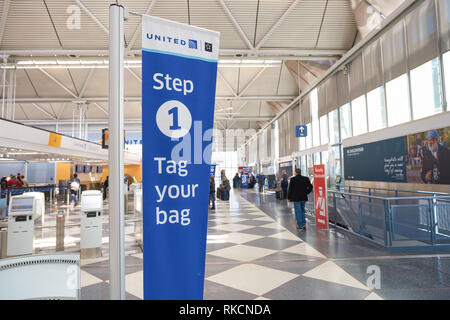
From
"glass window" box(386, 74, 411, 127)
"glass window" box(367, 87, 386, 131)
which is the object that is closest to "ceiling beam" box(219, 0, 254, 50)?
"glass window" box(367, 87, 386, 131)

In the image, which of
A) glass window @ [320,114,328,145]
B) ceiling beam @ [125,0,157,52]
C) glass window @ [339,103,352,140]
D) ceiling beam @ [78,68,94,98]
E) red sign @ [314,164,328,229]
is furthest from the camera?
ceiling beam @ [78,68,94,98]

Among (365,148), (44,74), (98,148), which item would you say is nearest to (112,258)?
(365,148)

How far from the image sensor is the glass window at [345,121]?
503 inches

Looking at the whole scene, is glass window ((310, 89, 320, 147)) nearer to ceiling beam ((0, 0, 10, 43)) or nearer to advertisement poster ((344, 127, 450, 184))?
advertisement poster ((344, 127, 450, 184))

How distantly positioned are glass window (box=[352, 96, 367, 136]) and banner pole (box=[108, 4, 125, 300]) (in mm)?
11542

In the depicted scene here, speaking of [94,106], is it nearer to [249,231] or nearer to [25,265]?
[249,231]

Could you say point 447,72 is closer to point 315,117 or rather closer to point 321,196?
point 321,196

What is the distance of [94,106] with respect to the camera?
27203 millimetres

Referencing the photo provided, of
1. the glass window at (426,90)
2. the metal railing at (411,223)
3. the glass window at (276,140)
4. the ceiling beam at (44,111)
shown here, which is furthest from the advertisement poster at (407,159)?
the ceiling beam at (44,111)

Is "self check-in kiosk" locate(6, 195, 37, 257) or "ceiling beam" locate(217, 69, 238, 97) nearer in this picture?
"self check-in kiosk" locate(6, 195, 37, 257)

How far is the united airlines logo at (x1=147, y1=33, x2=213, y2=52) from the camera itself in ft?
5.88

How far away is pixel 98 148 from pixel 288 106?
13.7 metres

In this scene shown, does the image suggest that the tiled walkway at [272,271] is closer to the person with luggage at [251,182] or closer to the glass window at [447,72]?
the glass window at [447,72]

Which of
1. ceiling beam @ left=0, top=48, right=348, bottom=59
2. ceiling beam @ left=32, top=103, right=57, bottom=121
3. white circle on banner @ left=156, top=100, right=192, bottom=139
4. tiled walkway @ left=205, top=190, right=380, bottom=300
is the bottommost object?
tiled walkway @ left=205, top=190, right=380, bottom=300
